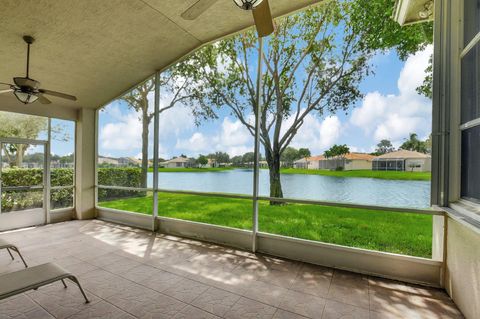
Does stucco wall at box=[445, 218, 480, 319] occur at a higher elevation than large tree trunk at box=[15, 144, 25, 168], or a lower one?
lower

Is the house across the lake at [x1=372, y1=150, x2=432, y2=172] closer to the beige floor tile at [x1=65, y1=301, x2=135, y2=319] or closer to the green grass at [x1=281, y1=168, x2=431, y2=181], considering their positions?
the green grass at [x1=281, y1=168, x2=431, y2=181]

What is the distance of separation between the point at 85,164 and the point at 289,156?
5.18 meters

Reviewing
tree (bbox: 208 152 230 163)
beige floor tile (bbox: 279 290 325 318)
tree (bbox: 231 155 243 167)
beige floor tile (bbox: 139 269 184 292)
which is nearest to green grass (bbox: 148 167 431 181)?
A: tree (bbox: 231 155 243 167)

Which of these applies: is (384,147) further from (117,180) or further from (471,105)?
(117,180)

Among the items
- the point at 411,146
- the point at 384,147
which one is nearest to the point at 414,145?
the point at 411,146

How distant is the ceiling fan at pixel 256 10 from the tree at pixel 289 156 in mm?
2485

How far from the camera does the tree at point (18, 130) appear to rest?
199 inches

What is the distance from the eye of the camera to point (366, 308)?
237 cm

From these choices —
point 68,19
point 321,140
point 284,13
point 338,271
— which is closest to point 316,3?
point 284,13

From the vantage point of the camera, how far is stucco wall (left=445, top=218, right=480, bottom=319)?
204 centimetres

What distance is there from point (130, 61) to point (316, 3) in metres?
3.33

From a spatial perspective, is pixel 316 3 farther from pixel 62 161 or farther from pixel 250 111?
pixel 62 161

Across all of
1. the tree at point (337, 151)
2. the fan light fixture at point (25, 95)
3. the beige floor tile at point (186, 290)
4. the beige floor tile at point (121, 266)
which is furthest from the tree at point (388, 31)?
the fan light fixture at point (25, 95)

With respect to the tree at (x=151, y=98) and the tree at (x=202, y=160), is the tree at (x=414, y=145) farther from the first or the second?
the tree at (x=151, y=98)
